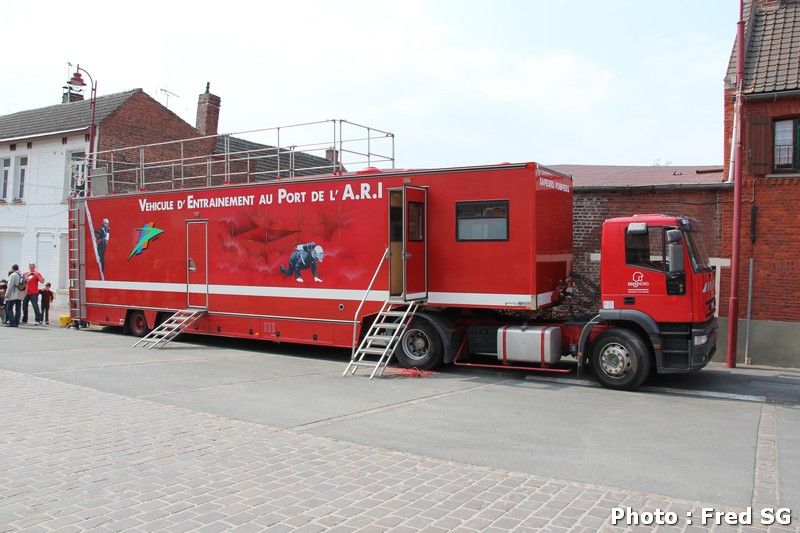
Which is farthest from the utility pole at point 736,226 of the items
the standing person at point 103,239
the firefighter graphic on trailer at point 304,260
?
the standing person at point 103,239

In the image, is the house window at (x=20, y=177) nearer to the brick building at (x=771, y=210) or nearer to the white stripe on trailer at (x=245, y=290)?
the white stripe on trailer at (x=245, y=290)

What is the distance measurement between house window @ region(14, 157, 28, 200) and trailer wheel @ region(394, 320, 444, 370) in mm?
22802

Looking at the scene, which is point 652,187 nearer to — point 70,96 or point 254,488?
point 254,488

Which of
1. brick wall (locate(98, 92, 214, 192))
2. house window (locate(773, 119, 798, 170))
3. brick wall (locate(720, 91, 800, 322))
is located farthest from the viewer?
brick wall (locate(98, 92, 214, 192))

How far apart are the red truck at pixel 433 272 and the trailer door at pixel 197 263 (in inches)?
1.5

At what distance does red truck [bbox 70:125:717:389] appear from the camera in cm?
1012

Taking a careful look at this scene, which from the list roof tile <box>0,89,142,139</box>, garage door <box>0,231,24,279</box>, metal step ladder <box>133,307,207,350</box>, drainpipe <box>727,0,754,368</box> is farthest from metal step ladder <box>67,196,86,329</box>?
drainpipe <box>727,0,754,368</box>

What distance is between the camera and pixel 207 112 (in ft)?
98.7

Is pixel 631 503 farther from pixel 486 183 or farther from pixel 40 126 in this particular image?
pixel 40 126

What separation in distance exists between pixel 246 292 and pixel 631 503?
10.5 metres

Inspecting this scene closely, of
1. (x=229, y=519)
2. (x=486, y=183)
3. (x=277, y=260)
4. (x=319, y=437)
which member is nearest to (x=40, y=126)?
(x=277, y=260)

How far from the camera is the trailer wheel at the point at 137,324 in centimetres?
1659

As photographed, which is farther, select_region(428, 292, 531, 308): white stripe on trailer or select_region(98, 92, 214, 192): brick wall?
select_region(98, 92, 214, 192): brick wall

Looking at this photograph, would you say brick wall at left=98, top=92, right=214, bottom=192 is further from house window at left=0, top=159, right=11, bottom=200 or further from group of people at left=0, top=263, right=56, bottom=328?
house window at left=0, top=159, right=11, bottom=200
